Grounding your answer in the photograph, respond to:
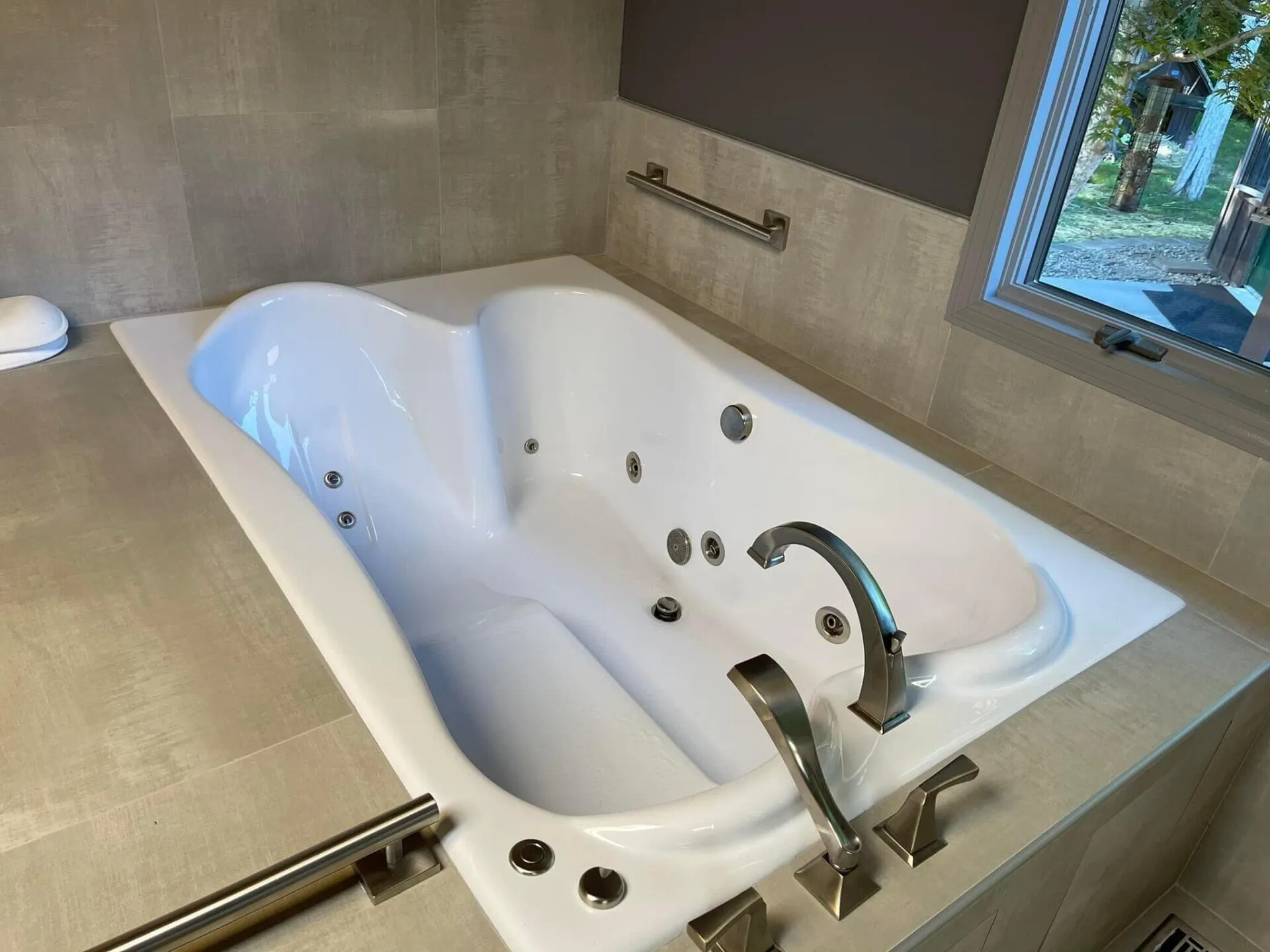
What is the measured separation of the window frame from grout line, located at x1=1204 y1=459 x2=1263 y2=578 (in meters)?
0.03

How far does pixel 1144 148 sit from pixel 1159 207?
9 cm

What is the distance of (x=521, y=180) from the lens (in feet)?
7.21

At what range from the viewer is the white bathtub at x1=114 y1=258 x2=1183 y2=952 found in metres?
0.92

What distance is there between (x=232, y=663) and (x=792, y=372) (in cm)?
121

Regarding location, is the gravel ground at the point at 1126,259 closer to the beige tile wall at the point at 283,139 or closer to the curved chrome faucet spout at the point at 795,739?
the curved chrome faucet spout at the point at 795,739

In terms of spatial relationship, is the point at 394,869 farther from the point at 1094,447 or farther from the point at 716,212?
the point at 716,212

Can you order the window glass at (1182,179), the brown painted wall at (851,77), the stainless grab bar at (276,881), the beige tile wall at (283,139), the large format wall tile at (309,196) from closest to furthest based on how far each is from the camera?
the stainless grab bar at (276,881) < the window glass at (1182,179) < the brown painted wall at (851,77) < the beige tile wall at (283,139) < the large format wall tile at (309,196)

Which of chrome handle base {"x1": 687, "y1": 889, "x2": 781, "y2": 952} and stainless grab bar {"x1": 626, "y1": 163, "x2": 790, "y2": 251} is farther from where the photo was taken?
stainless grab bar {"x1": 626, "y1": 163, "x2": 790, "y2": 251}

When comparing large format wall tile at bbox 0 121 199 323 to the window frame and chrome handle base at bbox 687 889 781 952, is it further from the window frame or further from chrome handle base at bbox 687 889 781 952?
chrome handle base at bbox 687 889 781 952

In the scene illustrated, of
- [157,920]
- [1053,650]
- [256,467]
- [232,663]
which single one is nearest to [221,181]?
[256,467]

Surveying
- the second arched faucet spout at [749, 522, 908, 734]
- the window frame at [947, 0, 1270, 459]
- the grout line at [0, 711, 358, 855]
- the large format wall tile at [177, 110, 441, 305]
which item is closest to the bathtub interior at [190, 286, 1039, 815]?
the large format wall tile at [177, 110, 441, 305]

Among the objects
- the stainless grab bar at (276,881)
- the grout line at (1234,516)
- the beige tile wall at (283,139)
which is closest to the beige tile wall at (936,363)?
the grout line at (1234,516)

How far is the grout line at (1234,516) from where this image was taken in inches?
52.1

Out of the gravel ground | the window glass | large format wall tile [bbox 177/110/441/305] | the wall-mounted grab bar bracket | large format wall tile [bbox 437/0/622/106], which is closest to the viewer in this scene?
the wall-mounted grab bar bracket
